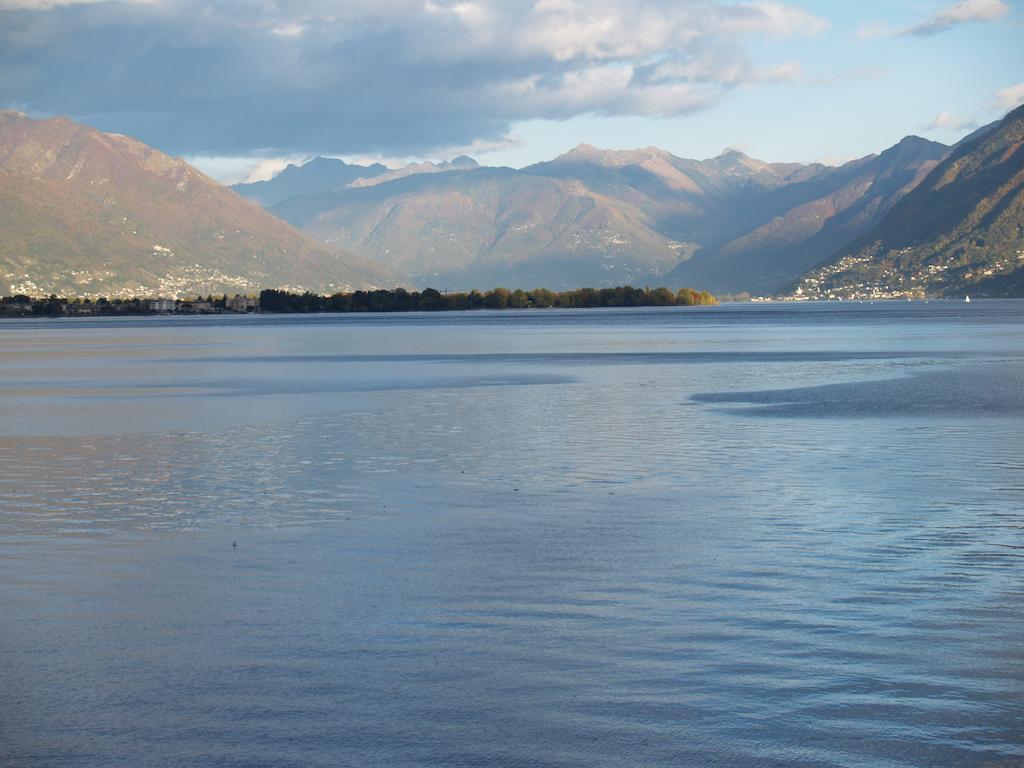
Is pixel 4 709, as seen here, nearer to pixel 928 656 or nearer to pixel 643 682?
pixel 643 682

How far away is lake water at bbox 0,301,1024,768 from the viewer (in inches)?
472

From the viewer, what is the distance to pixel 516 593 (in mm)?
17422

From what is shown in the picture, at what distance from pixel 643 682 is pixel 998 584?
6.83 metres

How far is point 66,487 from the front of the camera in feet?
92.1

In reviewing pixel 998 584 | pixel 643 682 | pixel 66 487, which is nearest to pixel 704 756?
pixel 643 682

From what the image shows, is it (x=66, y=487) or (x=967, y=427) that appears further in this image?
(x=967, y=427)

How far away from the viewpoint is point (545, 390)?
57125mm

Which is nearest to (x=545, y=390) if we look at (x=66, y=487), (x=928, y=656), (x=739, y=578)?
(x=66, y=487)

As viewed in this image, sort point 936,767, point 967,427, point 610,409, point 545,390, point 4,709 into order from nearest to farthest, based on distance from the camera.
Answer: point 936,767, point 4,709, point 967,427, point 610,409, point 545,390

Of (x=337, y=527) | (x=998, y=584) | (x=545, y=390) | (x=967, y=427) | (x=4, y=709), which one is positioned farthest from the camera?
(x=545, y=390)

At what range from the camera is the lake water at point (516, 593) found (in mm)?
11992

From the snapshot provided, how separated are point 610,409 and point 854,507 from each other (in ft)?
74.3

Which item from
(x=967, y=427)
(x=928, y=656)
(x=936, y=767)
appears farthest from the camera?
(x=967, y=427)

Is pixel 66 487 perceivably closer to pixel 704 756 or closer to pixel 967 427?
pixel 704 756
